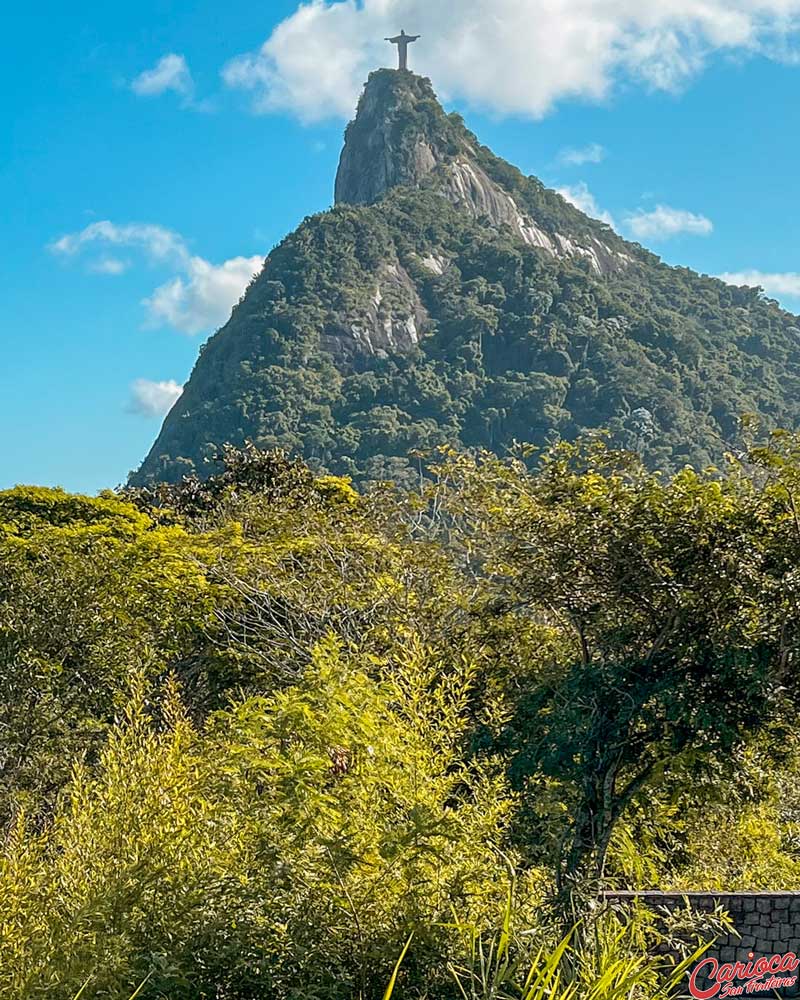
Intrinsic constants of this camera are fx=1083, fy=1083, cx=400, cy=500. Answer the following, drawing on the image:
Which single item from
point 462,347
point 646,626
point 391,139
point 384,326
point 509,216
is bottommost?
point 646,626

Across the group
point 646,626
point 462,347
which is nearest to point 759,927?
point 646,626

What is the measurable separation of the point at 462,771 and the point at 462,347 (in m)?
66.6

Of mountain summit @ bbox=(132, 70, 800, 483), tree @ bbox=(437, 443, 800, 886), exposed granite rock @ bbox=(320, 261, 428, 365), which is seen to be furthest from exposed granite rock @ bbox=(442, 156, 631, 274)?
tree @ bbox=(437, 443, 800, 886)

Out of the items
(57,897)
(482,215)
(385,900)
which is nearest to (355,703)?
(385,900)

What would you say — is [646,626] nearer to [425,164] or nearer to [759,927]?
[759,927]

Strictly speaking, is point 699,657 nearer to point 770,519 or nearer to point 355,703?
point 770,519

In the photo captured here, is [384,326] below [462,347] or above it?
above

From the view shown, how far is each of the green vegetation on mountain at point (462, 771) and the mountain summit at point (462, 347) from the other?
39.5 meters

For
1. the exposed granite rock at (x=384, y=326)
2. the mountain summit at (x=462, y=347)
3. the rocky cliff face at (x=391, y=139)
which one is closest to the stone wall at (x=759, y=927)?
the mountain summit at (x=462, y=347)

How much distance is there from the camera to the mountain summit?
201 ft

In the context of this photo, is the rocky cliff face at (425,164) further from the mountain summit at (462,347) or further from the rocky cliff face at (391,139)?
the mountain summit at (462,347)

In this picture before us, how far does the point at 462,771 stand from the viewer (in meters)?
6.52

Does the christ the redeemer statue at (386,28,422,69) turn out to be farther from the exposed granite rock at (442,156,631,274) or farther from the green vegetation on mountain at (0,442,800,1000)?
the green vegetation on mountain at (0,442,800,1000)

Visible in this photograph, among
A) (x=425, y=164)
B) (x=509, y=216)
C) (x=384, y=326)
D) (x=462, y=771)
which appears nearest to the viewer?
(x=462, y=771)
